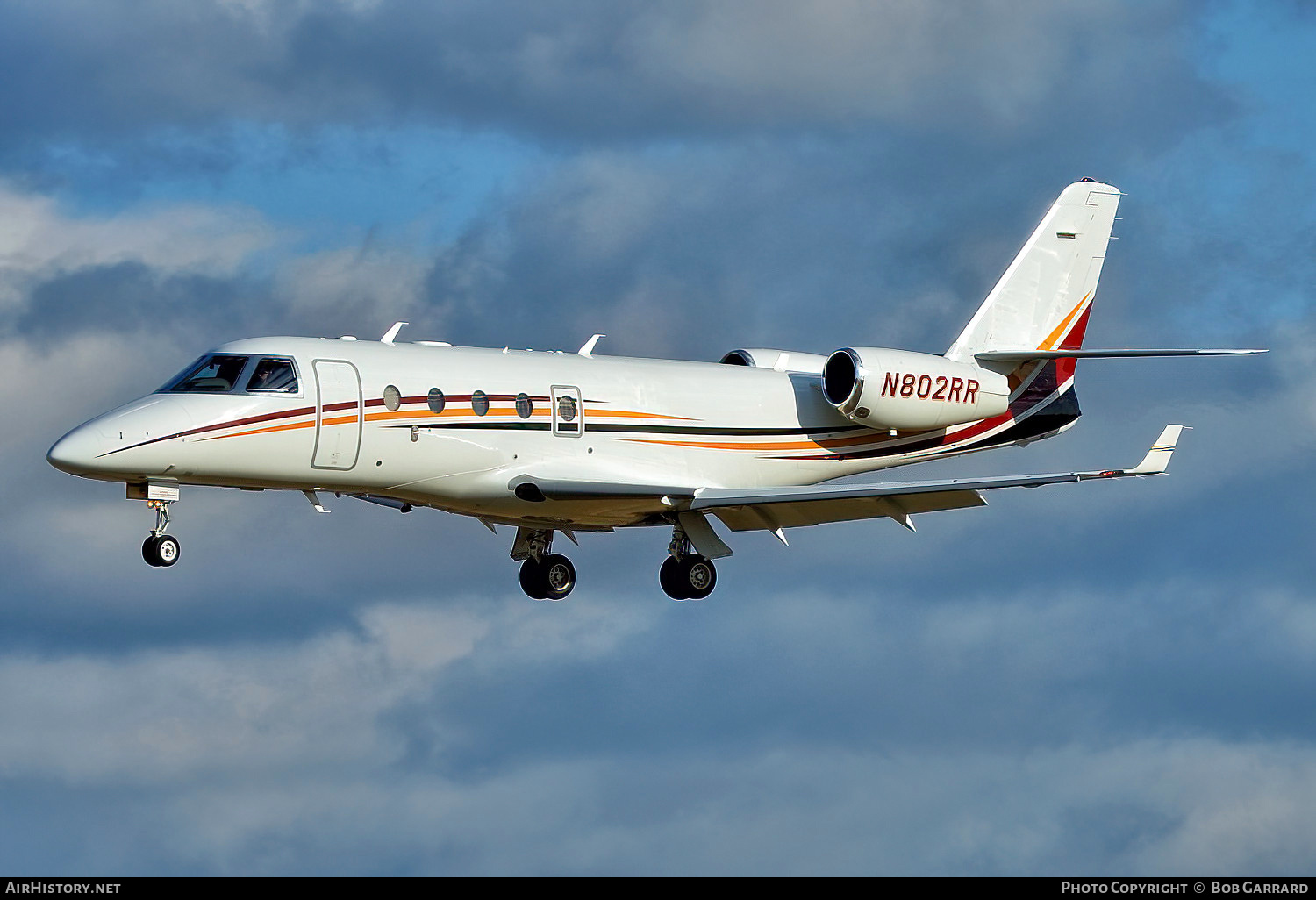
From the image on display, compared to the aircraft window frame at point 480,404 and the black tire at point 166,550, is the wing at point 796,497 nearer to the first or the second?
the aircraft window frame at point 480,404

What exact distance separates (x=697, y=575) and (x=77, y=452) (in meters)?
12.0

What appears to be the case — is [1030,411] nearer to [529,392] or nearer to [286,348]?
[529,392]

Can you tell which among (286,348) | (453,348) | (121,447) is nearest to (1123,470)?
(453,348)

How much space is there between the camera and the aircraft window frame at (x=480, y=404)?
35.6 meters

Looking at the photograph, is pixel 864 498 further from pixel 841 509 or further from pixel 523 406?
pixel 523 406

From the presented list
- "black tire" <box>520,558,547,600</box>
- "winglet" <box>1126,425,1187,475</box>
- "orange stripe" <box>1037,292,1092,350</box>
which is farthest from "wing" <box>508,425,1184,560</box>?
"orange stripe" <box>1037,292,1092,350</box>

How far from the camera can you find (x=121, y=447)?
32.4 m

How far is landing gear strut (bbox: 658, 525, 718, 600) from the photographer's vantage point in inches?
1505

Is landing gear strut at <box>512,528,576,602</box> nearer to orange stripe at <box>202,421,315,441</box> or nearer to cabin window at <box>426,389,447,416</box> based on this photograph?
cabin window at <box>426,389,447,416</box>

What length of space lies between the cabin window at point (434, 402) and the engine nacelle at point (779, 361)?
8.05 meters

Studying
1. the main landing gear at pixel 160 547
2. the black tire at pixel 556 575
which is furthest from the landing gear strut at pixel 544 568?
the main landing gear at pixel 160 547

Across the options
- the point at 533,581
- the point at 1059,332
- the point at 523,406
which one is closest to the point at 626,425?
the point at 523,406
